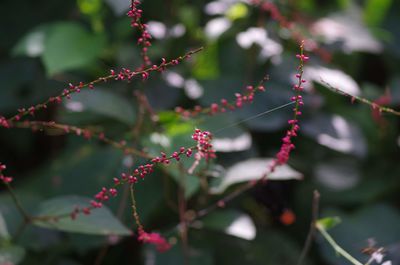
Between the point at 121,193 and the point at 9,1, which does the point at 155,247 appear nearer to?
the point at 121,193

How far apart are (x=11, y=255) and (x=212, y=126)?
19.0 inches

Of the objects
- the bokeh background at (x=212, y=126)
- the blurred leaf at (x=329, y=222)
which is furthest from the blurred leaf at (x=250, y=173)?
the blurred leaf at (x=329, y=222)

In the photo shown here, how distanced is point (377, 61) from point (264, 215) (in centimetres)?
74

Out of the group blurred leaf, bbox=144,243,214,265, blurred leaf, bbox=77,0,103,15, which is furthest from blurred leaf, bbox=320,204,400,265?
blurred leaf, bbox=77,0,103,15

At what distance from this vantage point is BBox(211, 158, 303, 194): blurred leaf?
1172mm

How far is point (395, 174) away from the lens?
5.40ft

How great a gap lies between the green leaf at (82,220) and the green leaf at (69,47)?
1.17 feet

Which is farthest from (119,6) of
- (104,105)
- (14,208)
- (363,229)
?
(363,229)

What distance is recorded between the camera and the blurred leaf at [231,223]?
121cm

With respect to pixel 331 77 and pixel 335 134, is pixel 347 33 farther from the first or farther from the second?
pixel 335 134

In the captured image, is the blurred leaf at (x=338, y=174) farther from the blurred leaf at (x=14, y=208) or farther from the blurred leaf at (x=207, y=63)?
the blurred leaf at (x=14, y=208)

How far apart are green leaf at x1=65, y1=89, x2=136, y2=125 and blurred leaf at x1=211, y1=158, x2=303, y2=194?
0.26 metres

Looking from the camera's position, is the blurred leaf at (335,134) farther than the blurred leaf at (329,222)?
Yes

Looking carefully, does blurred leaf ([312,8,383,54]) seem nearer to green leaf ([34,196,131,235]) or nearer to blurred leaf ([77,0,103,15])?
blurred leaf ([77,0,103,15])
